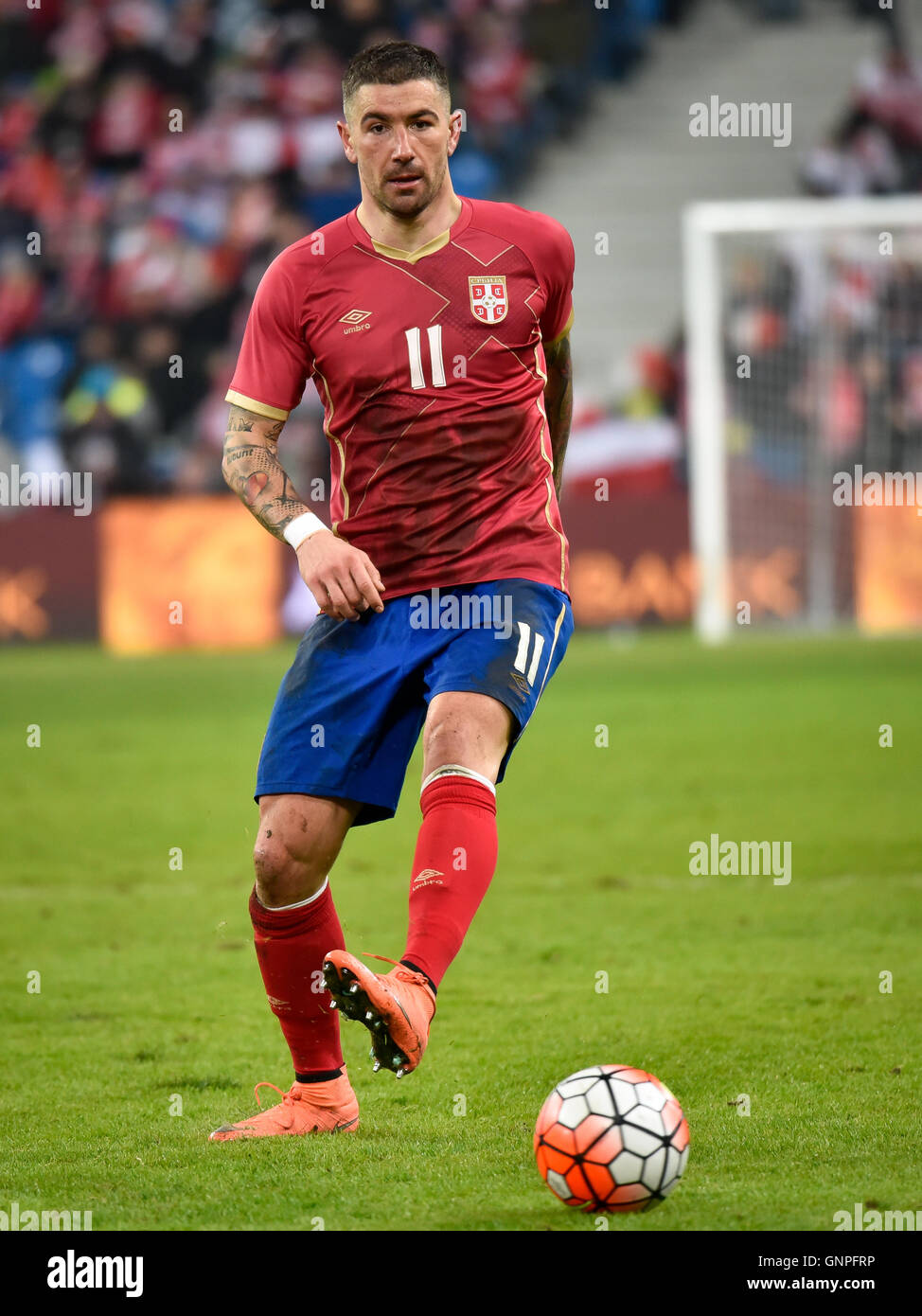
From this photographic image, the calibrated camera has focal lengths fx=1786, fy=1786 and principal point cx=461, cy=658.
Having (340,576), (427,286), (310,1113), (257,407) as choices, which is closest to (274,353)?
(257,407)

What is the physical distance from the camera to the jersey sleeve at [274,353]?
4027mm

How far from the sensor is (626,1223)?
3.18 m

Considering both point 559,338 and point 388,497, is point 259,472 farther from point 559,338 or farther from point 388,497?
point 559,338

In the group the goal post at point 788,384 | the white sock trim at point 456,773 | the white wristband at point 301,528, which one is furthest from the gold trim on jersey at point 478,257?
the goal post at point 788,384

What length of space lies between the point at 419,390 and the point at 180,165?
662 inches

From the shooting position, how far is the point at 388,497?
13.2 ft

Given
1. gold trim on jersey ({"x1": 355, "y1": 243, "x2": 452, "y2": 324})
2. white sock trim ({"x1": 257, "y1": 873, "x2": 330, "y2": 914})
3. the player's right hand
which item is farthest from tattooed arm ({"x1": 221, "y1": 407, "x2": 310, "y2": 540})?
white sock trim ({"x1": 257, "y1": 873, "x2": 330, "y2": 914})

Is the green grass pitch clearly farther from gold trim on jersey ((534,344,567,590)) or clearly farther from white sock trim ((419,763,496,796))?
gold trim on jersey ((534,344,567,590))

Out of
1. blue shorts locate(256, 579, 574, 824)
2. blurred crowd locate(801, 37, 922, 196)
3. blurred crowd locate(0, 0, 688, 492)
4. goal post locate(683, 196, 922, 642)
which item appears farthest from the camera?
blurred crowd locate(801, 37, 922, 196)

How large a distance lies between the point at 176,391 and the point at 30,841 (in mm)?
10768

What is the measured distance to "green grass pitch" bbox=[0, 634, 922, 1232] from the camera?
3504mm

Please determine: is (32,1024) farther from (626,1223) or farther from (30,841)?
(30,841)

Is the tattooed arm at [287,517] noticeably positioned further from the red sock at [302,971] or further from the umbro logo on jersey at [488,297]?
the red sock at [302,971]
